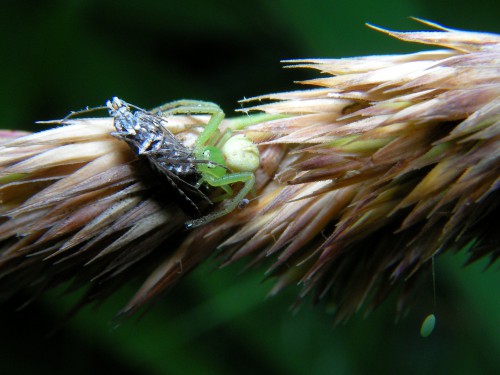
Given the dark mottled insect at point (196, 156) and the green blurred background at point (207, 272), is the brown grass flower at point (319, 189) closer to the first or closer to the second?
the dark mottled insect at point (196, 156)

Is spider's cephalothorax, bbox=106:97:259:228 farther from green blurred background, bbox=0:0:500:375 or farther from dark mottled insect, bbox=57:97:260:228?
green blurred background, bbox=0:0:500:375

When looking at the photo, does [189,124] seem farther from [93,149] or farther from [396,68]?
[396,68]

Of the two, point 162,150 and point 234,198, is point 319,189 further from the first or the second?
point 162,150

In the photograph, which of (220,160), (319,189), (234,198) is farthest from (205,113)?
(319,189)

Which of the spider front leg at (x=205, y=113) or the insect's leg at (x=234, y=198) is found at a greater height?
the spider front leg at (x=205, y=113)

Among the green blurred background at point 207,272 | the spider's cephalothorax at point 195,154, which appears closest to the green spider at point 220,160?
the spider's cephalothorax at point 195,154

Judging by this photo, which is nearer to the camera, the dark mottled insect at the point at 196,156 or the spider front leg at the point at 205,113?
the dark mottled insect at the point at 196,156

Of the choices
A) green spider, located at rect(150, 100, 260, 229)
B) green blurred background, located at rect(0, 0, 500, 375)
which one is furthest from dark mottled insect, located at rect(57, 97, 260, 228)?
green blurred background, located at rect(0, 0, 500, 375)
